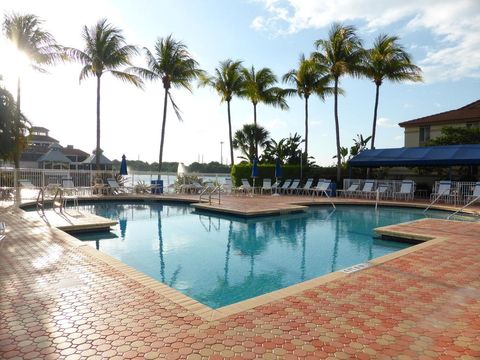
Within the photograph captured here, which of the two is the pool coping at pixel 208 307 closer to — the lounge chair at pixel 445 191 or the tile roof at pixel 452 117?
the lounge chair at pixel 445 191

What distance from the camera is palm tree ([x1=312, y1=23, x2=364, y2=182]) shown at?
21016 mm

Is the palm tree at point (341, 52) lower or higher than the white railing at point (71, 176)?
higher

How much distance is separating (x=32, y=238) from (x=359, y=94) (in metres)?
17.8

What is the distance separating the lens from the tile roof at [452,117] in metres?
24.8

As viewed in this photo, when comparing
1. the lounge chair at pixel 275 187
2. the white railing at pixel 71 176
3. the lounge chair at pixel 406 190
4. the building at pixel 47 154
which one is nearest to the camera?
the white railing at pixel 71 176

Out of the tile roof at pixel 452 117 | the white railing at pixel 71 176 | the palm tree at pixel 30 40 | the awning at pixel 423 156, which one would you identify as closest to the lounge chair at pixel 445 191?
the awning at pixel 423 156

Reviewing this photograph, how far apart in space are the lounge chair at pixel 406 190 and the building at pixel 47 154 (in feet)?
63.0

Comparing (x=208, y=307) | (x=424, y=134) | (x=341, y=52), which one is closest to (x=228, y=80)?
(x=341, y=52)

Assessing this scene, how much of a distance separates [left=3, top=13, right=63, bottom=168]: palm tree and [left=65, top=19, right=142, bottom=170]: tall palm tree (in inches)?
41.2

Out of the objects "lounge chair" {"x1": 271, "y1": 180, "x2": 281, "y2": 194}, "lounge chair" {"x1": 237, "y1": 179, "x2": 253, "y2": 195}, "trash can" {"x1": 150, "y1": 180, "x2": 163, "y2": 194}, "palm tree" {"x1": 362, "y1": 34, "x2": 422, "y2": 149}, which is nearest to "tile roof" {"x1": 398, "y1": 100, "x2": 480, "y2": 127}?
"palm tree" {"x1": 362, "y1": 34, "x2": 422, "y2": 149}

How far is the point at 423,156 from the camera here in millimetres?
17609

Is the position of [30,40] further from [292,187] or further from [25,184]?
[292,187]

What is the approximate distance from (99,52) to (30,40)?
11.0 feet

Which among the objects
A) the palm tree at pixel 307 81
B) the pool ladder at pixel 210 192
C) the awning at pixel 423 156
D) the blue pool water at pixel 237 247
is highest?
the palm tree at pixel 307 81
